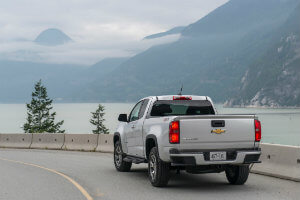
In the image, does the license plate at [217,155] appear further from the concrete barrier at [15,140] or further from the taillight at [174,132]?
the concrete barrier at [15,140]

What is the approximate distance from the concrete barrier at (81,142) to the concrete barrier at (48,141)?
0.44 metres

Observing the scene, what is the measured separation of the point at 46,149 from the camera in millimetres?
23172

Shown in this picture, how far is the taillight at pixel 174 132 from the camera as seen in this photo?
9148 millimetres

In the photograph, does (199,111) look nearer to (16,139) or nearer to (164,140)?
(164,140)

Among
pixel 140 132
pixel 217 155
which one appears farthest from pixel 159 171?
pixel 140 132

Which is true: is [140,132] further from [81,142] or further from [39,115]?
[39,115]

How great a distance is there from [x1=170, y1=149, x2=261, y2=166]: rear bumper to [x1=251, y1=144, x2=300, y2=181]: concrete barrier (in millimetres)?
1683

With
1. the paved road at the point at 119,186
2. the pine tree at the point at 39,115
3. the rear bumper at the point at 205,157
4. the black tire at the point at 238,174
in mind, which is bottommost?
the paved road at the point at 119,186

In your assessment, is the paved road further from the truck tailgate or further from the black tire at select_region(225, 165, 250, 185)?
the truck tailgate

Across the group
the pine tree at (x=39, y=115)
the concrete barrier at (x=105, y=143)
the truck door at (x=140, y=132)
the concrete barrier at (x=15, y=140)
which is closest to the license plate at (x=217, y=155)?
the truck door at (x=140, y=132)

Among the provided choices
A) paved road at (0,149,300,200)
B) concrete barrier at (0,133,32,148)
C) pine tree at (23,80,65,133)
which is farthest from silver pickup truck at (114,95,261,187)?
pine tree at (23,80,65,133)

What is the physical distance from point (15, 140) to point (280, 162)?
16.8 metres

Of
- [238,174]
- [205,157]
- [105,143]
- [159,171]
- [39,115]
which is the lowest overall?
[238,174]

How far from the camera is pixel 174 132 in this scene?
918cm
